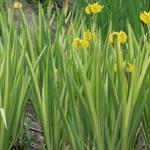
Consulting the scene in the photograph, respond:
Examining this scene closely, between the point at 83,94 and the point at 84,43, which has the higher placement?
the point at 84,43

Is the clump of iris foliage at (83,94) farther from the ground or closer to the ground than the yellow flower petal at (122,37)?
closer to the ground

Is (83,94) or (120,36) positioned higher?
(120,36)

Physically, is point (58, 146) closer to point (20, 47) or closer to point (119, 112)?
point (119, 112)

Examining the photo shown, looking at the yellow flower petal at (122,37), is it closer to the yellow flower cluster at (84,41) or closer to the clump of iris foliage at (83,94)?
the clump of iris foliage at (83,94)

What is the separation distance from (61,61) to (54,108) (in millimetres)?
186

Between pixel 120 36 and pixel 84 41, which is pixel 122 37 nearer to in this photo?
pixel 120 36

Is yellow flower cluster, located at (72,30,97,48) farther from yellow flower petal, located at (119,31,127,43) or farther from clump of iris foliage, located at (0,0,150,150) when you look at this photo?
yellow flower petal, located at (119,31,127,43)

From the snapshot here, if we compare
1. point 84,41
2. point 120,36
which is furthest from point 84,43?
point 120,36

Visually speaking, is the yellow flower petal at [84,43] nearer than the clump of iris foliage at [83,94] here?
No

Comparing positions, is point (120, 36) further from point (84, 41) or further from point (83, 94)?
point (83, 94)

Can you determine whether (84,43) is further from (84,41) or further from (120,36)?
(120,36)

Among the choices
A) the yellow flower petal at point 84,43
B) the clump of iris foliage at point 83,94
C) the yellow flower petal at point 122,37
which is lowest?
the clump of iris foliage at point 83,94

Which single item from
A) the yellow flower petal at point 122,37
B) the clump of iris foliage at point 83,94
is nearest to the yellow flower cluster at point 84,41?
the clump of iris foliage at point 83,94

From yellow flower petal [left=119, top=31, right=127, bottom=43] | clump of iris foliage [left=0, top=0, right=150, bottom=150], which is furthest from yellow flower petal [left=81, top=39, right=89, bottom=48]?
yellow flower petal [left=119, top=31, right=127, bottom=43]
